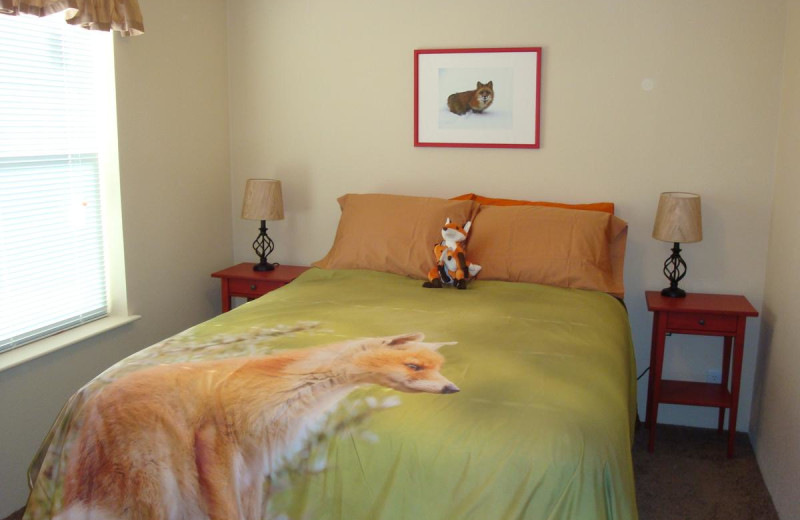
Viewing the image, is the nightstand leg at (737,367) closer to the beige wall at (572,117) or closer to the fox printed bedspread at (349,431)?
the beige wall at (572,117)

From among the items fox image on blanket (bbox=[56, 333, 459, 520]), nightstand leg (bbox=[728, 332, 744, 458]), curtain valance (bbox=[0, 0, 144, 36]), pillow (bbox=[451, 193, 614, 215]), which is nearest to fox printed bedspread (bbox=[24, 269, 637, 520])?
fox image on blanket (bbox=[56, 333, 459, 520])

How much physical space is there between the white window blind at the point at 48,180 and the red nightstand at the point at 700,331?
2.56 metres

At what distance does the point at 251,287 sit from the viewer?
12.5 ft

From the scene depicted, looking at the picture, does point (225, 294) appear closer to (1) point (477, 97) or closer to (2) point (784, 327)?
(1) point (477, 97)

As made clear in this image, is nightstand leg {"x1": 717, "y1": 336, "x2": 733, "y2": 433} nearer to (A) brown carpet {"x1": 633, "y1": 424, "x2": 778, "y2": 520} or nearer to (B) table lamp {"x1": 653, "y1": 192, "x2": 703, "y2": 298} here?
(A) brown carpet {"x1": 633, "y1": 424, "x2": 778, "y2": 520}

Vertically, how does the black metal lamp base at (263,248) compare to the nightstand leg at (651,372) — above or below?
above

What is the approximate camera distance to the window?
2758mm

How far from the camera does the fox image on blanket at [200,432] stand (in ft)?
6.38

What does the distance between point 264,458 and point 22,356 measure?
1.38m

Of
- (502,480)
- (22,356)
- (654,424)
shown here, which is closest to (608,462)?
(502,480)

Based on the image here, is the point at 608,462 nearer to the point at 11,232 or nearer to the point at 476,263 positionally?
the point at 476,263

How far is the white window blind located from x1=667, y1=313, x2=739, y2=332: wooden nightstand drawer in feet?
8.65

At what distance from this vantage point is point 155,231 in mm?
3533

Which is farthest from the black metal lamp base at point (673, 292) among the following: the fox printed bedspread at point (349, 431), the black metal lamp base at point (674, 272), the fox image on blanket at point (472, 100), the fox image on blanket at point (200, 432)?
the fox image on blanket at point (200, 432)
